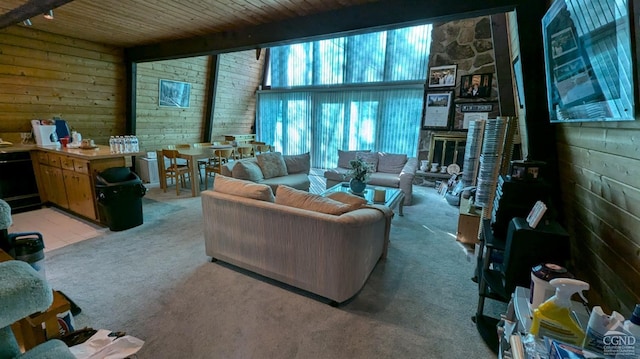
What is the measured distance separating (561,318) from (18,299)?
1.62 m

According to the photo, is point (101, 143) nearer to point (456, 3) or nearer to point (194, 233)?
point (194, 233)

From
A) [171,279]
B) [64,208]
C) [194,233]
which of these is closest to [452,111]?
[194,233]

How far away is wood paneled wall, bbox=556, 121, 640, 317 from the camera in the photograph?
3.90 feet

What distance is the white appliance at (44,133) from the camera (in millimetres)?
3992

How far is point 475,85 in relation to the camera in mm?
5223

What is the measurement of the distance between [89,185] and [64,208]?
1046 millimetres

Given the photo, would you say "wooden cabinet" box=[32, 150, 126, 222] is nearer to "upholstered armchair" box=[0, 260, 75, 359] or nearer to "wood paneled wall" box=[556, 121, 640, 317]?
"upholstered armchair" box=[0, 260, 75, 359]

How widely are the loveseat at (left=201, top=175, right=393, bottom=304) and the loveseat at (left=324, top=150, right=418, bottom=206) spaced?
6.78 feet

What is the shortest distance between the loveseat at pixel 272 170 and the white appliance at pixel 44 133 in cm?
259

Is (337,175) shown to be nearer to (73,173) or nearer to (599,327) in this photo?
(73,173)

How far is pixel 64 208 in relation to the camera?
3953 mm

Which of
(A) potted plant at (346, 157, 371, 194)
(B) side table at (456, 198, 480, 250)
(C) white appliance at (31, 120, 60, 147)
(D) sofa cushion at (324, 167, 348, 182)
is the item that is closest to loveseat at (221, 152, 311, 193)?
(D) sofa cushion at (324, 167, 348, 182)

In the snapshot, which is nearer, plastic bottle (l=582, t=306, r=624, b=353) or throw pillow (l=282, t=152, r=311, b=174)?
plastic bottle (l=582, t=306, r=624, b=353)

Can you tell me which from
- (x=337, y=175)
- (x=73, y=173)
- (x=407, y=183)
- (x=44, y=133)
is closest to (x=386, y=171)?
(x=407, y=183)
